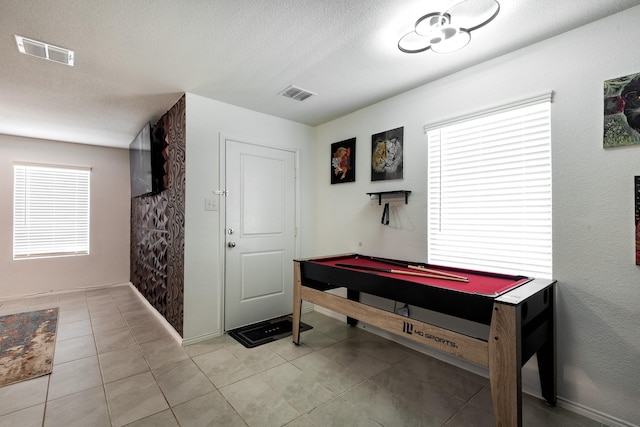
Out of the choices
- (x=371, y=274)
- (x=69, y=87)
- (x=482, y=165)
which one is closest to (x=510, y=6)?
(x=482, y=165)

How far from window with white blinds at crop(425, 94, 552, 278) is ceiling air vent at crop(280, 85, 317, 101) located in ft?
3.95

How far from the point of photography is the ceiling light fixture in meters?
1.59

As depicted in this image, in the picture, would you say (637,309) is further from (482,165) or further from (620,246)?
(482,165)

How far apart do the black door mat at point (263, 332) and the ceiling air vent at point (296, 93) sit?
2467 millimetres

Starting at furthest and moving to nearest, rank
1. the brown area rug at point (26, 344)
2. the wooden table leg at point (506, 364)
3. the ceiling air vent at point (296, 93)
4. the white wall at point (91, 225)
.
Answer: the white wall at point (91, 225)
the ceiling air vent at point (296, 93)
the brown area rug at point (26, 344)
the wooden table leg at point (506, 364)

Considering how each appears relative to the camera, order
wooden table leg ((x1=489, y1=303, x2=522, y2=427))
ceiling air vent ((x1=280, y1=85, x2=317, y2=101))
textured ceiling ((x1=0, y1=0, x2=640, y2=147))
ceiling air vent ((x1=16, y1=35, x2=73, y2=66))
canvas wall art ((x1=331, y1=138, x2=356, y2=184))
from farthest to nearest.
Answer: canvas wall art ((x1=331, y1=138, x2=356, y2=184))
ceiling air vent ((x1=280, y1=85, x2=317, y2=101))
ceiling air vent ((x1=16, y1=35, x2=73, y2=66))
textured ceiling ((x1=0, y1=0, x2=640, y2=147))
wooden table leg ((x1=489, y1=303, x2=522, y2=427))

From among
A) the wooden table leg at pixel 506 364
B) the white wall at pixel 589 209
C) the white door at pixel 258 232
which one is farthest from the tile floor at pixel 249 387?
the white door at pixel 258 232

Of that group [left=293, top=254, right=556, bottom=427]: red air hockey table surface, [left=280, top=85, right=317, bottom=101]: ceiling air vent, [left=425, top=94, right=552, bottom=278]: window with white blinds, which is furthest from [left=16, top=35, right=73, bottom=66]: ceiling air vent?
[left=425, top=94, right=552, bottom=278]: window with white blinds

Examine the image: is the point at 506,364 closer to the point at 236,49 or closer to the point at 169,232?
the point at 236,49

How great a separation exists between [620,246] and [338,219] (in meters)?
2.45

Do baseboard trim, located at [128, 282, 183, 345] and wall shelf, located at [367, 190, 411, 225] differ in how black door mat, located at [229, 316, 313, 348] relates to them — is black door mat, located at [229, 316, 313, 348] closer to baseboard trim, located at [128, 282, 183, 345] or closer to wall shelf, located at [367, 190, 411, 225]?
baseboard trim, located at [128, 282, 183, 345]

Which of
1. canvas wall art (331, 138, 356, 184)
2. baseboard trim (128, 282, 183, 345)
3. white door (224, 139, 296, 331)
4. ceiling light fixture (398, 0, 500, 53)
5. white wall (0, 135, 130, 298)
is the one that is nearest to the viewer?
ceiling light fixture (398, 0, 500, 53)

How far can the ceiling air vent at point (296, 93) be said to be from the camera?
2.81 metres

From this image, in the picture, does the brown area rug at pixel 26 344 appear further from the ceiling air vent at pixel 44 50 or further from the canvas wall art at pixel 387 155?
the canvas wall art at pixel 387 155
